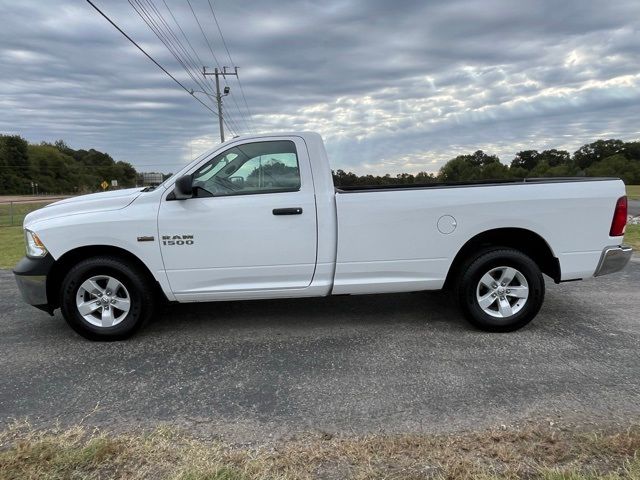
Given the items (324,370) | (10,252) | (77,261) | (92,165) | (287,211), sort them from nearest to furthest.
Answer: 1. (324,370)
2. (287,211)
3. (77,261)
4. (10,252)
5. (92,165)

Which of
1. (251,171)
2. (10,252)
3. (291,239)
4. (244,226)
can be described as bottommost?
(10,252)

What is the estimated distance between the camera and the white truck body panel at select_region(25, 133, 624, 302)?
439cm

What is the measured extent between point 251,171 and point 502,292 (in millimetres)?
2695

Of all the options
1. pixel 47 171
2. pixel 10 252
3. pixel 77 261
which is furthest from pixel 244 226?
pixel 47 171

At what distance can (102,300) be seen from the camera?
446cm

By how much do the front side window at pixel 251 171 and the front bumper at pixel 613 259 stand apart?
9.93 feet

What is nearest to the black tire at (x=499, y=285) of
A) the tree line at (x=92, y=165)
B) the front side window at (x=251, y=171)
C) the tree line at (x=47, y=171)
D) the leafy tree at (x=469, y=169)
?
the front side window at (x=251, y=171)

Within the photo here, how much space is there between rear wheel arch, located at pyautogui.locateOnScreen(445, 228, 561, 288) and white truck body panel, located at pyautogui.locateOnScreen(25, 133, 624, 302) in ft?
0.33

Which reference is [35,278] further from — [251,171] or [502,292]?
[502,292]

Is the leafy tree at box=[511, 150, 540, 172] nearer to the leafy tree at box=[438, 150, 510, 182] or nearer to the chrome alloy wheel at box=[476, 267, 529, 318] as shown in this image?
the leafy tree at box=[438, 150, 510, 182]

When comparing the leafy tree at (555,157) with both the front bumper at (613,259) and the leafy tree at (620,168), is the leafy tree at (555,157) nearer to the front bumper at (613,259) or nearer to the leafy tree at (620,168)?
the leafy tree at (620,168)

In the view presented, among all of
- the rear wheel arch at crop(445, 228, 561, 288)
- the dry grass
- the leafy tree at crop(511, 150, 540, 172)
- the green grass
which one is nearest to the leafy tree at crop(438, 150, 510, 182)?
the rear wheel arch at crop(445, 228, 561, 288)

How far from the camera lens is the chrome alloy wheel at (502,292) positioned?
15.0 ft

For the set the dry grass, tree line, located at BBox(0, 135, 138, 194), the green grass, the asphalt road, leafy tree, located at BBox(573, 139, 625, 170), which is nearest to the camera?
the dry grass
